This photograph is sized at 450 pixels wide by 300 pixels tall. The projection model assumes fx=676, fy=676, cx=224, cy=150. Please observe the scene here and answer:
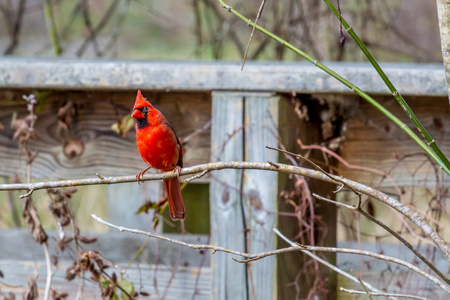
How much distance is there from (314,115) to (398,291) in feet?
1.74

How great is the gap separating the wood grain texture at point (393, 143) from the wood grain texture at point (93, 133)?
40 cm

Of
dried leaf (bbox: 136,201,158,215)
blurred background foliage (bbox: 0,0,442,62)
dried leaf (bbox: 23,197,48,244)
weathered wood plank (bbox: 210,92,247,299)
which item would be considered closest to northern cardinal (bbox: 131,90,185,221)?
weathered wood plank (bbox: 210,92,247,299)

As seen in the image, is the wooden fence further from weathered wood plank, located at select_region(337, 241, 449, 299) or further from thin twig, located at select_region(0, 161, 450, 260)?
thin twig, located at select_region(0, 161, 450, 260)

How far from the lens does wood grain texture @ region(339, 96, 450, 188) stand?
175cm

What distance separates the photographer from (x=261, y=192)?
1.71 m

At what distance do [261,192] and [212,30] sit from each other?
1875 millimetres

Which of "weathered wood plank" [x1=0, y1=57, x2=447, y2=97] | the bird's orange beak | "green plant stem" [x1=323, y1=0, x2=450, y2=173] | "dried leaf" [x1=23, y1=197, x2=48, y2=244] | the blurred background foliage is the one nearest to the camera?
"green plant stem" [x1=323, y1=0, x2=450, y2=173]

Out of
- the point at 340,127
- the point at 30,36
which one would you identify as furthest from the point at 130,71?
the point at 30,36

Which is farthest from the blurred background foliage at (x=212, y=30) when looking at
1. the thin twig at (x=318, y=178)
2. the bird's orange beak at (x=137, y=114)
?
the thin twig at (x=318, y=178)

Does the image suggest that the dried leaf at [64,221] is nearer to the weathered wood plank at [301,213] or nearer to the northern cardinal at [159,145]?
the northern cardinal at [159,145]

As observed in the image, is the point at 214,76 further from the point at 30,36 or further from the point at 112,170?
the point at 30,36

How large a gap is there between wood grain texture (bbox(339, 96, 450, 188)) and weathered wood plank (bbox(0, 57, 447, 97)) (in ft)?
0.38

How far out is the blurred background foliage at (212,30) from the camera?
11.7 feet

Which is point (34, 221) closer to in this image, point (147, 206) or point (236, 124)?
point (147, 206)
